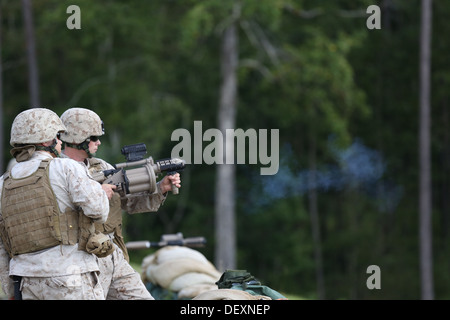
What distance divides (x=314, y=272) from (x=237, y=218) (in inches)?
154

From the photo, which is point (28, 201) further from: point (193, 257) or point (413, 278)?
point (413, 278)

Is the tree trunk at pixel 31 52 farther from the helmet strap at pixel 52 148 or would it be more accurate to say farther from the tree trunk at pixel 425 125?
the helmet strap at pixel 52 148

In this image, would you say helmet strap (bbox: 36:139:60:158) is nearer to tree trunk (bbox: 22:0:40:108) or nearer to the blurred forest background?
the blurred forest background

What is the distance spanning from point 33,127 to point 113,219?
1.07m

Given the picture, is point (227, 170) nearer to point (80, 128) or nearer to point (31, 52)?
point (31, 52)

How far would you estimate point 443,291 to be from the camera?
3091 centimetres

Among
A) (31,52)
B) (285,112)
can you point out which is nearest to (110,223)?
(31,52)

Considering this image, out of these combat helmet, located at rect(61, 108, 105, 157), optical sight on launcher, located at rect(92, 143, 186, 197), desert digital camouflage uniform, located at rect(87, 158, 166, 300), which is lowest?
desert digital camouflage uniform, located at rect(87, 158, 166, 300)

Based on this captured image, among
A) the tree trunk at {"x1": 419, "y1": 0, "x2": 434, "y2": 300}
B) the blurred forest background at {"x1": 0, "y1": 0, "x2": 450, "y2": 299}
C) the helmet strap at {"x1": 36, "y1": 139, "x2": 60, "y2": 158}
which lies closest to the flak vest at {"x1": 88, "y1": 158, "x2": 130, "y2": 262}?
the helmet strap at {"x1": 36, "y1": 139, "x2": 60, "y2": 158}

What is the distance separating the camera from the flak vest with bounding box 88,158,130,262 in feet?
20.8

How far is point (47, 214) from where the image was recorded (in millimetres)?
5508

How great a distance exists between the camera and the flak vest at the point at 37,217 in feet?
18.1

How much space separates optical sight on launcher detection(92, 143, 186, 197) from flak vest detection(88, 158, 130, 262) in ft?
0.54
